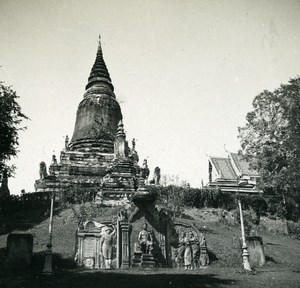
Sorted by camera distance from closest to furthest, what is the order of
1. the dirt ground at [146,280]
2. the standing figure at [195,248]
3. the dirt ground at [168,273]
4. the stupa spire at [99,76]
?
the dirt ground at [146,280] < the dirt ground at [168,273] < the standing figure at [195,248] < the stupa spire at [99,76]

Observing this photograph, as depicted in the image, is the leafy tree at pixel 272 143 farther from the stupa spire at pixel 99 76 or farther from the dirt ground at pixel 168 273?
the stupa spire at pixel 99 76

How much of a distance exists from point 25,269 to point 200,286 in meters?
7.27

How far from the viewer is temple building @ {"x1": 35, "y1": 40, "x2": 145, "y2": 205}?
101 feet

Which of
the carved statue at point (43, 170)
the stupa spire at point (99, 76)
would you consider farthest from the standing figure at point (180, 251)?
the stupa spire at point (99, 76)

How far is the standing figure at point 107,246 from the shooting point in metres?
15.9

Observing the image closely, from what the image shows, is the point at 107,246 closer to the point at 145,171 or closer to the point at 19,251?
the point at 19,251

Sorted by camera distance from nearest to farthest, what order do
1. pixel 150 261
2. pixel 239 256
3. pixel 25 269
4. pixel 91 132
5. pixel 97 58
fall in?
pixel 25 269 → pixel 150 261 → pixel 239 256 → pixel 91 132 → pixel 97 58

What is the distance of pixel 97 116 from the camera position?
41.1 m

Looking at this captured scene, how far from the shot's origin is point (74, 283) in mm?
11711

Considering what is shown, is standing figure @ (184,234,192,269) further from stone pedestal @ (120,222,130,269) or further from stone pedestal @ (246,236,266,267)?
stone pedestal @ (246,236,266,267)

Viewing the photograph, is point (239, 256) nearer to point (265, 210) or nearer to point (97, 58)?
point (265, 210)

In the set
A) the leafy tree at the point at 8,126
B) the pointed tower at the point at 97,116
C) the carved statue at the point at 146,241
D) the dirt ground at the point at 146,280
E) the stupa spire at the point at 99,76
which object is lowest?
the dirt ground at the point at 146,280

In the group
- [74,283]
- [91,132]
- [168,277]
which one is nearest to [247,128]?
[91,132]

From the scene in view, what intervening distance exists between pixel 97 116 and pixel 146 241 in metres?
26.6
